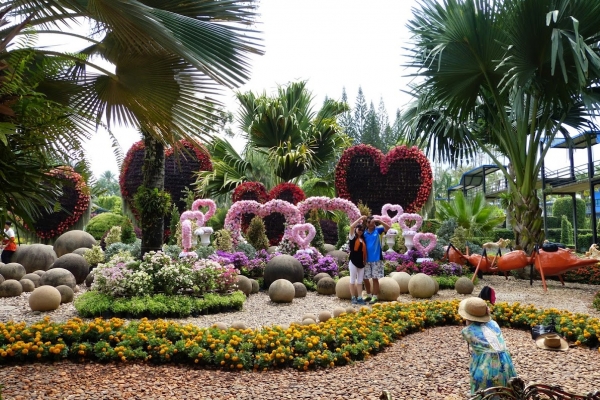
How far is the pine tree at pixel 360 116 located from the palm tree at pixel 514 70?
1378 inches

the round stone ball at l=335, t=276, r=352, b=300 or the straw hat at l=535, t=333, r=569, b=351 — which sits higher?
the round stone ball at l=335, t=276, r=352, b=300

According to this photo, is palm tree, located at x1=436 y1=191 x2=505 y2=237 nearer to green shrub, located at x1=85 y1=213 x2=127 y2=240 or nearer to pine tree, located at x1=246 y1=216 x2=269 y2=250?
pine tree, located at x1=246 y1=216 x2=269 y2=250

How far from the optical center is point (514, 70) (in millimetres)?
9891

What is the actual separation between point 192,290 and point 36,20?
5.51m

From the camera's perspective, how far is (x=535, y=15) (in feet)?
31.6

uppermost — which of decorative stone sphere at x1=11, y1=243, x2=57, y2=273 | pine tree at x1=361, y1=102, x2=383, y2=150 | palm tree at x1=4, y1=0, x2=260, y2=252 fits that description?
pine tree at x1=361, y1=102, x2=383, y2=150

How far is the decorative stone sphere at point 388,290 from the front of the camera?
8.86m

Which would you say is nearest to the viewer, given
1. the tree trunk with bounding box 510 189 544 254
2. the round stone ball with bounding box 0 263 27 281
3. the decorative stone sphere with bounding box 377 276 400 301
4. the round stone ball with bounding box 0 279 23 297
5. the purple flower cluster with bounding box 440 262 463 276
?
the decorative stone sphere with bounding box 377 276 400 301

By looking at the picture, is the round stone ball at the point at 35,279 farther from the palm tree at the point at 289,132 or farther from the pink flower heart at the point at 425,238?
the palm tree at the point at 289,132

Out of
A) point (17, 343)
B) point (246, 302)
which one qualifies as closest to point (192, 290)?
point (246, 302)

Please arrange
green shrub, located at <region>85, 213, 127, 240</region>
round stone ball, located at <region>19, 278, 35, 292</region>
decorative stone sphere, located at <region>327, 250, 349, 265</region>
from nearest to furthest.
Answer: round stone ball, located at <region>19, 278, 35, 292</region>
decorative stone sphere, located at <region>327, 250, 349, 265</region>
green shrub, located at <region>85, 213, 127, 240</region>

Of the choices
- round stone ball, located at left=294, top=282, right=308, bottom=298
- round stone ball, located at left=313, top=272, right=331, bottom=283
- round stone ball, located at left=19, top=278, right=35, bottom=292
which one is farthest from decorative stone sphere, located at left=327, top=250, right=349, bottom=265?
round stone ball, located at left=19, top=278, right=35, bottom=292

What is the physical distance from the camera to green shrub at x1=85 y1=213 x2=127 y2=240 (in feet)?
58.6

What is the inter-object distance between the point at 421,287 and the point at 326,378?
504 cm
